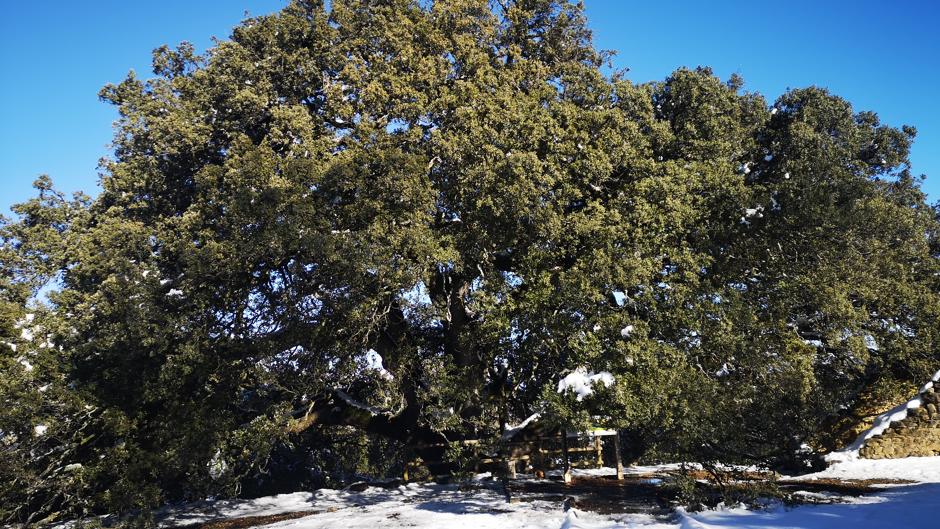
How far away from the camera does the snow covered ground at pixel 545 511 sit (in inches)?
242

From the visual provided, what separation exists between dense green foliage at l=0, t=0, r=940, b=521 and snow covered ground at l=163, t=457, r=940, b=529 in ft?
4.67

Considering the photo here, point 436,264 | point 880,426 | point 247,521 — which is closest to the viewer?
point 436,264

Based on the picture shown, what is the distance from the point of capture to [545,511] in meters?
8.94

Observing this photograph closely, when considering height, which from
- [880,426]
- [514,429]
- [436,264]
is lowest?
[880,426]

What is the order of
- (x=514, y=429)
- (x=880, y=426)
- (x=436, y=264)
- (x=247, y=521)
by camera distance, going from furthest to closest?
(x=880, y=426) < (x=514, y=429) < (x=247, y=521) < (x=436, y=264)

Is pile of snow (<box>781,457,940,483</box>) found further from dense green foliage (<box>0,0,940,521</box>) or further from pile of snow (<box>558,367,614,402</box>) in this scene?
pile of snow (<box>558,367,614,402</box>)

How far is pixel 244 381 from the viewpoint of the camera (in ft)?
36.3

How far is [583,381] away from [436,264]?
3.37m

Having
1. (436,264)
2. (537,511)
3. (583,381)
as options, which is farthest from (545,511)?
(436,264)

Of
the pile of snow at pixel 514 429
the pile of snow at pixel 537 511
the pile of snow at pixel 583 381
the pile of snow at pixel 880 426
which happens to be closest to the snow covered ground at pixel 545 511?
the pile of snow at pixel 537 511

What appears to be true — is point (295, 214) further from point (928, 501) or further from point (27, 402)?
point (928, 501)

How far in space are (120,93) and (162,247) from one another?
4.32 meters

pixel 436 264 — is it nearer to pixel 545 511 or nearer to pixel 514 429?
pixel 514 429

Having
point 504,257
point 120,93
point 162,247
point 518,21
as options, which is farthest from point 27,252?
point 518,21
